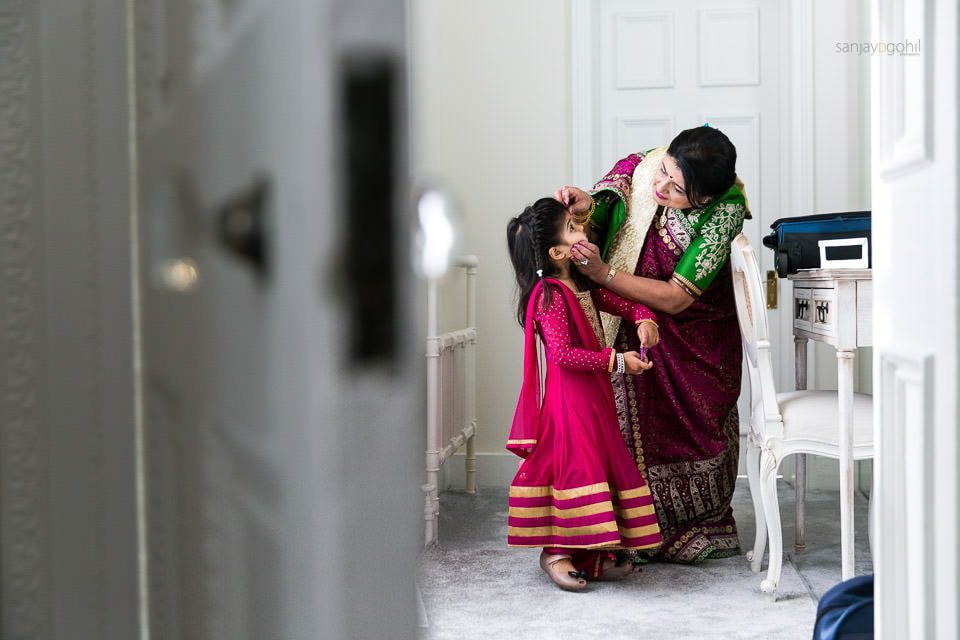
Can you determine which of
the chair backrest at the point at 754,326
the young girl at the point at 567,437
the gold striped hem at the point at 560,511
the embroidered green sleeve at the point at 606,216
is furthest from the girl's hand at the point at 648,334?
the gold striped hem at the point at 560,511

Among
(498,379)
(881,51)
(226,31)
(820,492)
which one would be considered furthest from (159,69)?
(820,492)

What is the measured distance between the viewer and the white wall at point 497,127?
11.3 feet

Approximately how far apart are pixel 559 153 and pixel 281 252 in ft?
11.1

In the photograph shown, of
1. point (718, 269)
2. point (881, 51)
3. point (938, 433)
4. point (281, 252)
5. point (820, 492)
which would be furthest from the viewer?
point (820, 492)

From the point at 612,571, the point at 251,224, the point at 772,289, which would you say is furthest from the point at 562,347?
the point at 251,224

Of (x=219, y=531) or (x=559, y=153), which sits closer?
(x=219, y=531)

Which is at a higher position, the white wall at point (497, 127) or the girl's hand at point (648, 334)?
the white wall at point (497, 127)

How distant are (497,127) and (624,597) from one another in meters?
2.02

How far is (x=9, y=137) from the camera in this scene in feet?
0.79

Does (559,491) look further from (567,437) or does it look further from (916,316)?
(916,316)

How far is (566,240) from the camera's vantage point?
2316mm

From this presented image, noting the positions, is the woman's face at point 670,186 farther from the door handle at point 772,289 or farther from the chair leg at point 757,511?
the door handle at point 772,289

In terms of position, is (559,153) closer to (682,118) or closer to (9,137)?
(682,118)

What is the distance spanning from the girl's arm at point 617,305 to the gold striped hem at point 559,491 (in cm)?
49
